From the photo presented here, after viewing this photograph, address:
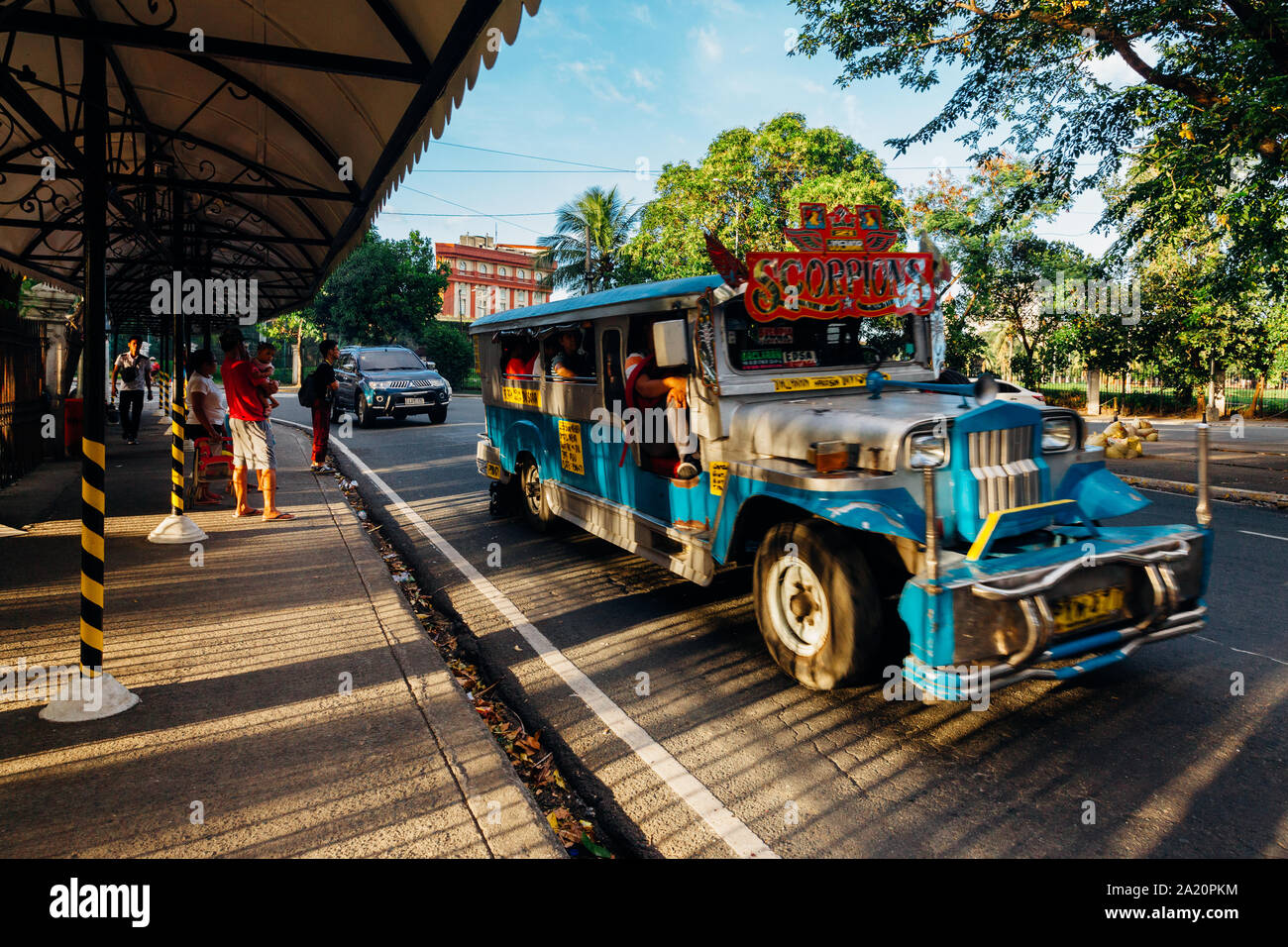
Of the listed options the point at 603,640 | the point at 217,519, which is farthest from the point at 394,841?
the point at 217,519

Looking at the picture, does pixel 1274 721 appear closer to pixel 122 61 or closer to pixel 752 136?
pixel 122 61

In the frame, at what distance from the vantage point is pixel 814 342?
5422 millimetres

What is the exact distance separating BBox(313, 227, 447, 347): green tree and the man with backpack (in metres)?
35.3

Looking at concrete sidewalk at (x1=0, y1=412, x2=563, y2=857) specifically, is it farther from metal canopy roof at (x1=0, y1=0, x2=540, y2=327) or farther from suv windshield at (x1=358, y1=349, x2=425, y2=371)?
suv windshield at (x1=358, y1=349, x2=425, y2=371)

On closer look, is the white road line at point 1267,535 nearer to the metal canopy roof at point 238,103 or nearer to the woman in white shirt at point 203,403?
the metal canopy roof at point 238,103

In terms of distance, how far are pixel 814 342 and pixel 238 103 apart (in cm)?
505

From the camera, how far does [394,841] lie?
2959mm

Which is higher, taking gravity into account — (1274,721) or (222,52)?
(222,52)

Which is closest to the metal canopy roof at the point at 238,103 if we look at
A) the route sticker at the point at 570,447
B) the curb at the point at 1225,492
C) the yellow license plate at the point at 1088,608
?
the route sticker at the point at 570,447

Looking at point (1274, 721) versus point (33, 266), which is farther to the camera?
point (33, 266)

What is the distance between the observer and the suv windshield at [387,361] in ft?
65.9

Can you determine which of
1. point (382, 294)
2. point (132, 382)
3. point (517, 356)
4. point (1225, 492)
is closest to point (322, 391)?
point (517, 356)

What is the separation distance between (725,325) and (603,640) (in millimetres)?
2138

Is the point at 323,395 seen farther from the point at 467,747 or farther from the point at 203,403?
the point at 467,747
